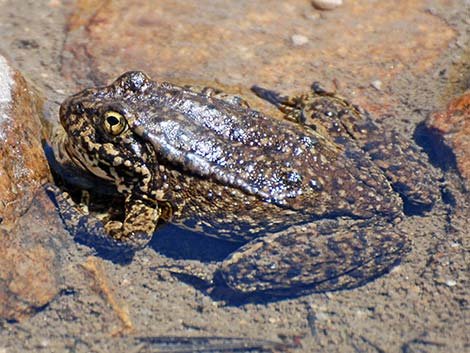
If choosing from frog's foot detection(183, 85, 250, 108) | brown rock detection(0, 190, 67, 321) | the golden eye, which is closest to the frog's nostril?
the golden eye

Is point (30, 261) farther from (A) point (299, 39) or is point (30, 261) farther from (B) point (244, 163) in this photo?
(A) point (299, 39)

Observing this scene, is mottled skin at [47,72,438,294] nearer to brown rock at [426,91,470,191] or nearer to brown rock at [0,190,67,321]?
brown rock at [0,190,67,321]

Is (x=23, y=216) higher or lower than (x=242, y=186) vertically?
lower

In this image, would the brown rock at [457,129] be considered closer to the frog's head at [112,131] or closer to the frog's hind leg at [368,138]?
the frog's hind leg at [368,138]

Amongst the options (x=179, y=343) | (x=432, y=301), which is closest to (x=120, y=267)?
(x=179, y=343)

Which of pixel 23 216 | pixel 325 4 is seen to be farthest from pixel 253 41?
pixel 23 216

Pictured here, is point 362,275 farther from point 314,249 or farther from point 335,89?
point 335,89

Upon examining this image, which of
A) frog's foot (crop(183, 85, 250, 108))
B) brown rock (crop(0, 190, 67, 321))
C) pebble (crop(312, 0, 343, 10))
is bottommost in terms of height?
brown rock (crop(0, 190, 67, 321))
